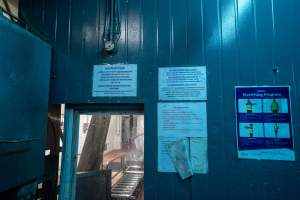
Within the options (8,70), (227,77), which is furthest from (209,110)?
(8,70)

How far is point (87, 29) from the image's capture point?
1.62m

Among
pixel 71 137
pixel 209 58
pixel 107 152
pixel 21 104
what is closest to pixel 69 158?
pixel 71 137

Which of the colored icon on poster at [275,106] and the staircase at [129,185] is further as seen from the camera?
the staircase at [129,185]

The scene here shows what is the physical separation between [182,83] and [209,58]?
226 mm

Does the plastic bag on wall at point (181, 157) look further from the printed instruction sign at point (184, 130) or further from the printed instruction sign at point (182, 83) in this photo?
the printed instruction sign at point (182, 83)

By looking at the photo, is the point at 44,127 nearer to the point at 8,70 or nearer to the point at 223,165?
the point at 8,70

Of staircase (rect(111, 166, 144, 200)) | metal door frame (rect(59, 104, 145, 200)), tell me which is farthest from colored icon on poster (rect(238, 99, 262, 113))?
staircase (rect(111, 166, 144, 200))

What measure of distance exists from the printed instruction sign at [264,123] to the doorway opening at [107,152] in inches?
26.3

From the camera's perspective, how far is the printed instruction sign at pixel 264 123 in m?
1.34

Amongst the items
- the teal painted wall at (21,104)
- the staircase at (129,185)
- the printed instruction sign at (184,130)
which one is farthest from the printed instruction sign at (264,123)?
the teal painted wall at (21,104)

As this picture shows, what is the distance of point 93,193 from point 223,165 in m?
1.00

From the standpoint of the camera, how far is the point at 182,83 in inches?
58.0

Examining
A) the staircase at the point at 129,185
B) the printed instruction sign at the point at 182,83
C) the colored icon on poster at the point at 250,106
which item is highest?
the printed instruction sign at the point at 182,83

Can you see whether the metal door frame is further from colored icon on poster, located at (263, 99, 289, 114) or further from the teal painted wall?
colored icon on poster, located at (263, 99, 289, 114)
